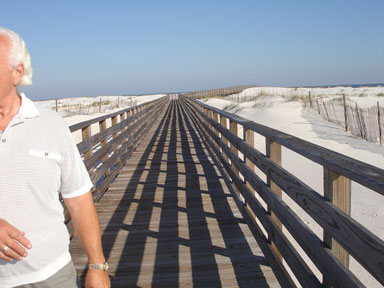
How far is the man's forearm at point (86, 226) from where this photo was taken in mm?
1848

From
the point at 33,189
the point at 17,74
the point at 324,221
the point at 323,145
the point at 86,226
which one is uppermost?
the point at 17,74

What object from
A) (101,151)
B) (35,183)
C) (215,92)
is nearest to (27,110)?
(35,183)

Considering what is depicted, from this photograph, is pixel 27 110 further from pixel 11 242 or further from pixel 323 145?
pixel 323 145

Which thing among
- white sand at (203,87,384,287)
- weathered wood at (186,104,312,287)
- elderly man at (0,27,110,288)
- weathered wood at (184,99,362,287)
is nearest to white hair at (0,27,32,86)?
elderly man at (0,27,110,288)

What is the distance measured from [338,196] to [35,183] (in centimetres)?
157

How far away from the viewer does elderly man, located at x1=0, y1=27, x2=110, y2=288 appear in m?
1.62

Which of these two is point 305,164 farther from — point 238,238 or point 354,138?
point 238,238

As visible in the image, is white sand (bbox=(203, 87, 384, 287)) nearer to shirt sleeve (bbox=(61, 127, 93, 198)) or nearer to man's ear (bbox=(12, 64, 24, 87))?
shirt sleeve (bbox=(61, 127, 93, 198))

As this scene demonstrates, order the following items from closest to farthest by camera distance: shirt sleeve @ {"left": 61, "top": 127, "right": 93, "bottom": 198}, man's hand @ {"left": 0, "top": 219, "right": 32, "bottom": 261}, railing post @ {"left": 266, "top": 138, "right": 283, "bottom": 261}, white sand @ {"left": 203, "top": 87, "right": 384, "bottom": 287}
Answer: man's hand @ {"left": 0, "top": 219, "right": 32, "bottom": 261}
shirt sleeve @ {"left": 61, "top": 127, "right": 93, "bottom": 198}
railing post @ {"left": 266, "top": 138, "right": 283, "bottom": 261}
white sand @ {"left": 203, "top": 87, "right": 384, "bottom": 287}

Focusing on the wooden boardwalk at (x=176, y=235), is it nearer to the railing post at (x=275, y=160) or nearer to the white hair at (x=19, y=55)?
the railing post at (x=275, y=160)

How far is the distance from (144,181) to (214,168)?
1.74m

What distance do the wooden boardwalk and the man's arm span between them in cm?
167

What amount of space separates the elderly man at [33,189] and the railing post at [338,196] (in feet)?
4.25

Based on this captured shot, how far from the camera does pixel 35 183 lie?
5.49ft
